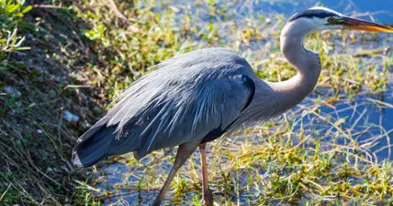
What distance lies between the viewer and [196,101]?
4508mm

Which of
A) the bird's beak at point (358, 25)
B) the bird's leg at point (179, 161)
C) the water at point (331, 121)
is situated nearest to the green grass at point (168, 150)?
the water at point (331, 121)

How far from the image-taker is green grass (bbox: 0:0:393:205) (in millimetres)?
4969

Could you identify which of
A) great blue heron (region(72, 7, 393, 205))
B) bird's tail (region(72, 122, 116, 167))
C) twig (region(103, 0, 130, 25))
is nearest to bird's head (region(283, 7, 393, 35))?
great blue heron (region(72, 7, 393, 205))

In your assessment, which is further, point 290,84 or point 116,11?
point 116,11

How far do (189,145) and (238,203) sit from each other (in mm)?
605

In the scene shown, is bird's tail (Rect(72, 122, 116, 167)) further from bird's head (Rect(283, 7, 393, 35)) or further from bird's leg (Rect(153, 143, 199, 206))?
bird's head (Rect(283, 7, 393, 35))

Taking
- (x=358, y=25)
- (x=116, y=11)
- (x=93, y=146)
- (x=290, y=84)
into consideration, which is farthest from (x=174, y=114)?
(x=116, y=11)

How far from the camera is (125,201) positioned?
16.2 feet

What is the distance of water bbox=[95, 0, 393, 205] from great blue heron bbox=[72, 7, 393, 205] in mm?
492

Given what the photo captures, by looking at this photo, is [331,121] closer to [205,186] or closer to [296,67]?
[296,67]

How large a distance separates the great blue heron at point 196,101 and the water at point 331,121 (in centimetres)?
49

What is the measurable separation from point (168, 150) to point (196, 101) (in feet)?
3.38

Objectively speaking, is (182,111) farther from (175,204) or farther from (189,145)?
(175,204)

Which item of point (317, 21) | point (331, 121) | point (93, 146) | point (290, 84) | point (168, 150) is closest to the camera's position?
point (93, 146)
